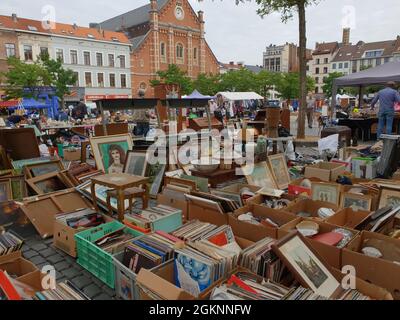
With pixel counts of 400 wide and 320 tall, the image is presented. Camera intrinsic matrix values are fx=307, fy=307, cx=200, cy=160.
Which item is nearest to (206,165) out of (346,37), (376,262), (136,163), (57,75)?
(136,163)

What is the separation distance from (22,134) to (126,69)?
112 feet

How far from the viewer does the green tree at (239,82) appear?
117ft

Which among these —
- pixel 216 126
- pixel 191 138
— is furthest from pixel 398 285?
pixel 216 126

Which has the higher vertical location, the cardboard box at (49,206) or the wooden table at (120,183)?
the wooden table at (120,183)

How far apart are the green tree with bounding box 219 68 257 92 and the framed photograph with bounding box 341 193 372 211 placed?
33117mm

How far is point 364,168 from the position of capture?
5188 millimetres

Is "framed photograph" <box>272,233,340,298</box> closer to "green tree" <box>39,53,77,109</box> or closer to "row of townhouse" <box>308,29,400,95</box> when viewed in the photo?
"green tree" <box>39,53,77,109</box>

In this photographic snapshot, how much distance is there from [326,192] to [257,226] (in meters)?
1.57

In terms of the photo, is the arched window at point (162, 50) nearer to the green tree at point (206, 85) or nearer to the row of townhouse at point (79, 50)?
the row of townhouse at point (79, 50)

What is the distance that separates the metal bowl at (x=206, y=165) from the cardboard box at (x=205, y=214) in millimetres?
1606

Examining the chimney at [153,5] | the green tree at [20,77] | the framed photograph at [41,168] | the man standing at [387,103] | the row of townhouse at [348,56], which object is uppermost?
the chimney at [153,5]

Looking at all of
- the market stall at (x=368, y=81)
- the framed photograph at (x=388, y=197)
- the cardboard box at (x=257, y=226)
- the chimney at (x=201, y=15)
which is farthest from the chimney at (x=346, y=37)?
the cardboard box at (x=257, y=226)

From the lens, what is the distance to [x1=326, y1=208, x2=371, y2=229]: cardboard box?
10.3 feet

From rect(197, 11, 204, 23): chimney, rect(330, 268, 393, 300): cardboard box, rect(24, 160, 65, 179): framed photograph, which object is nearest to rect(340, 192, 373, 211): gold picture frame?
rect(330, 268, 393, 300): cardboard box
